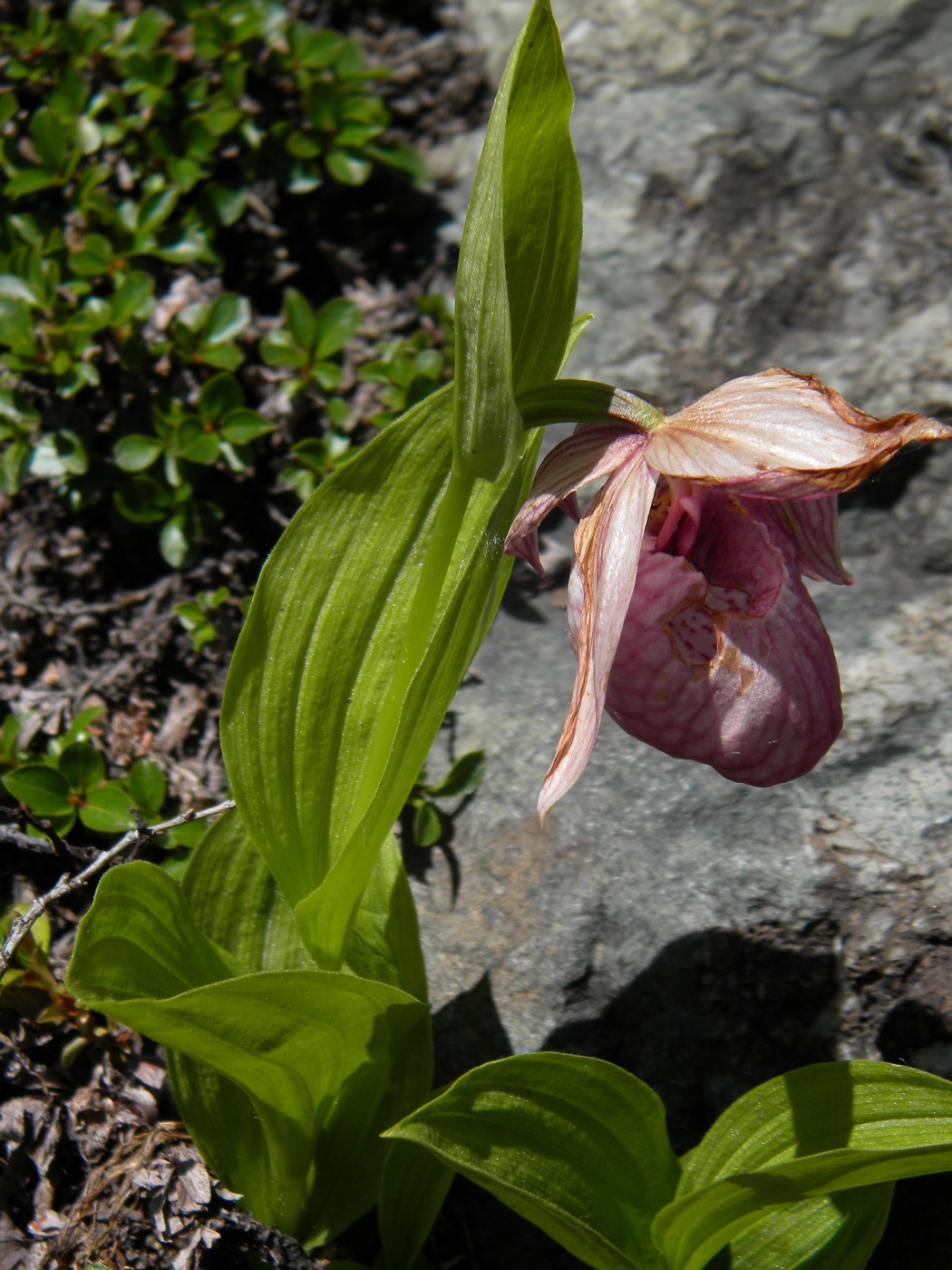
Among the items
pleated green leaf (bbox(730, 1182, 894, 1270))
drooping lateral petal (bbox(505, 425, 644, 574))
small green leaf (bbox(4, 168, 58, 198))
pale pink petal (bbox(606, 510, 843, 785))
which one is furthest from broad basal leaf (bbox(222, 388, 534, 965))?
small green leaf (bbox(4, 168, 58, 198))

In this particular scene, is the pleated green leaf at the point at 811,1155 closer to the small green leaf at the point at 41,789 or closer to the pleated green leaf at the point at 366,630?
the pleated green leaf at the point at 366,630

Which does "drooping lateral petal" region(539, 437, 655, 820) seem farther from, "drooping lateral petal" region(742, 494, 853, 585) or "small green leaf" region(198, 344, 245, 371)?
"small green leaf" region(198, 344, 245, 371)

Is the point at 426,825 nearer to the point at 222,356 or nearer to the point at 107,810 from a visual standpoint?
the point at 107,810

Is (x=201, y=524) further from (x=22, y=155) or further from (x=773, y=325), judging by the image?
(x=773, y=325)

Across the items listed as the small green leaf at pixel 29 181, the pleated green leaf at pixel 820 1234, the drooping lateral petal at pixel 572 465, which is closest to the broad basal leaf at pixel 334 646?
the drooping lateral petal at pixel 572 465

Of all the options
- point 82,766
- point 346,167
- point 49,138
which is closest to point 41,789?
point 82,766

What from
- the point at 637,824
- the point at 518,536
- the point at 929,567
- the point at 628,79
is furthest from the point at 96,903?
the point at 628,79
